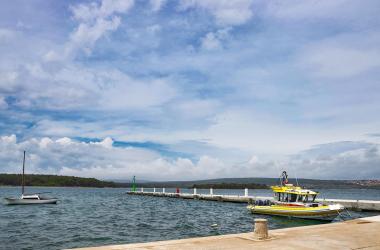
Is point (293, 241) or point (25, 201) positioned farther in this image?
point (25, 201)

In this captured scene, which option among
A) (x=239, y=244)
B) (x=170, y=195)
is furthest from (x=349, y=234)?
(x=170, y=195)

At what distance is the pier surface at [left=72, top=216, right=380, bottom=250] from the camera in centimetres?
1292

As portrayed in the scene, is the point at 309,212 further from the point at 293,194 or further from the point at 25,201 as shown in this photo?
the point at 25,201

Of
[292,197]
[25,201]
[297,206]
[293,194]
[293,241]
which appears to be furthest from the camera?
[25,201]

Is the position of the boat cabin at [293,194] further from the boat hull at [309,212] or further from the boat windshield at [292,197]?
the boat hull at [309,212]

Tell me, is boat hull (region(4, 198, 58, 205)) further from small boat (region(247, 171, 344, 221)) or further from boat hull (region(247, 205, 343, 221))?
boat hull (region(247, 205, 343, 221))

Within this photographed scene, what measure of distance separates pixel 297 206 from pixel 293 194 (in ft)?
4.51

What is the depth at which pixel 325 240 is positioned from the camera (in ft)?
46.8

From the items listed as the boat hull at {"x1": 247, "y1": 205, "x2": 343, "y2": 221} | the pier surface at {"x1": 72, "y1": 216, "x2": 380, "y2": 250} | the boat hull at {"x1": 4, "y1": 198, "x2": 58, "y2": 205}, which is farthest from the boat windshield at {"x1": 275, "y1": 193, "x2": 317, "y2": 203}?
the boat hull at {"x1": 4, "y1": 198, "x2": 58, "y2": 205}

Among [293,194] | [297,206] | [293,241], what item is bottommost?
[297,206]

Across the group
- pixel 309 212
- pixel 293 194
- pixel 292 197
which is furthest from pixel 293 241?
pixel 292 197

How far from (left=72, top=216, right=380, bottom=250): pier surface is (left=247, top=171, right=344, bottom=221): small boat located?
15.9m

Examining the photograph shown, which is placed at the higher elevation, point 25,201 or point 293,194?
point 293,194

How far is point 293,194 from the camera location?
3547 centimetres
